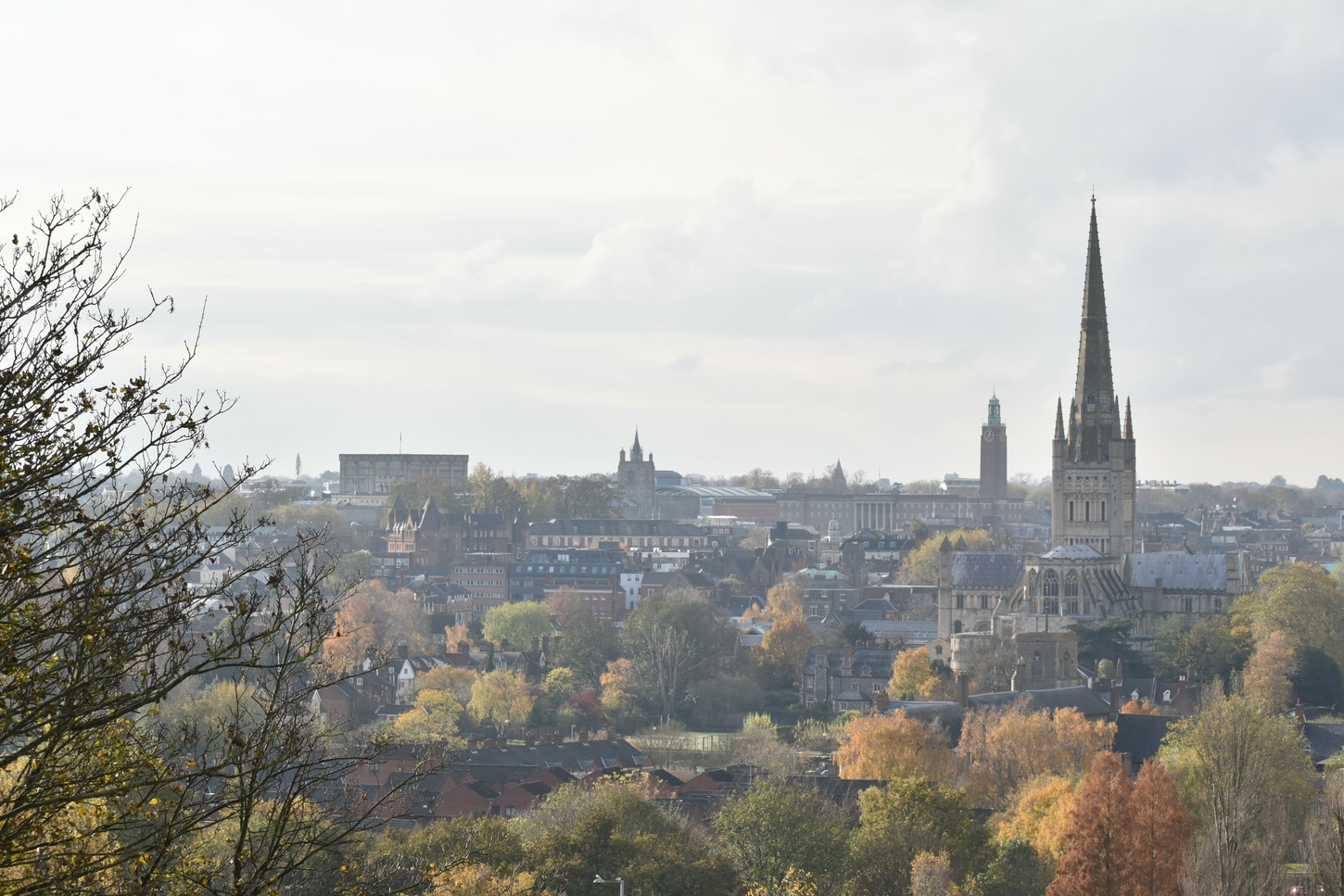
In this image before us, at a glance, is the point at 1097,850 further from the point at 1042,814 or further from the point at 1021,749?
the point at 1021,749

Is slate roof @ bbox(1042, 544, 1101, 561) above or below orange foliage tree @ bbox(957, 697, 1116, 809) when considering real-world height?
above

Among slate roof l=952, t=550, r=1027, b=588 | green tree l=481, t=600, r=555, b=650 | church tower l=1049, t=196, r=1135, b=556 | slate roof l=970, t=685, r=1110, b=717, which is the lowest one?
slate roof l=970, t=685, r=1110, b=717

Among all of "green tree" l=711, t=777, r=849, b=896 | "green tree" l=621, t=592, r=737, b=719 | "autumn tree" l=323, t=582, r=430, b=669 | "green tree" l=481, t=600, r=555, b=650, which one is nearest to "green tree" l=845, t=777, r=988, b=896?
"green tree" l=711, t=777, r=849, b=896

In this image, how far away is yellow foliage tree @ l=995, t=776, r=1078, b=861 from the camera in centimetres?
5647

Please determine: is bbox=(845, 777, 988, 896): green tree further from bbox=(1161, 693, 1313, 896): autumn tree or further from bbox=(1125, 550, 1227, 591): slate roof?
bbox=(1125, 550, 1227, 591): slate roof

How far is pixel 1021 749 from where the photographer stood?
74.6 meters

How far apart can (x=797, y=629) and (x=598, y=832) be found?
71.7m

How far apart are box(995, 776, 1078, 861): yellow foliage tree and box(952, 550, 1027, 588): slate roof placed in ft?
181

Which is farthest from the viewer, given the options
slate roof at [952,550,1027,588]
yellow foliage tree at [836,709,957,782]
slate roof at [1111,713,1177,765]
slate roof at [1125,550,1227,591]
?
slate roof at [952,550,1027,588]

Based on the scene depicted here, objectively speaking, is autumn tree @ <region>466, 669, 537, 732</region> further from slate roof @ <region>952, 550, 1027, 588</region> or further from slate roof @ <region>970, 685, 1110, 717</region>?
slate roof @ <region>952, 550, 1027, 588</region>

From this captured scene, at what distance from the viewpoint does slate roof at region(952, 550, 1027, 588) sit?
124 metres

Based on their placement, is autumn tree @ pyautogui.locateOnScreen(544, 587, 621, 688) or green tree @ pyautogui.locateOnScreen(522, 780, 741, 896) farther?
autumn tree @ pyautogui.locateOnScreen(544, 587, 621, 688)

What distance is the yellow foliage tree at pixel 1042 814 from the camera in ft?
185

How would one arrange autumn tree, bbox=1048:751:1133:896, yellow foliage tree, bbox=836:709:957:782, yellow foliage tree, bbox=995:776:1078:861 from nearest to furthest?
autumn tree, bbox=1048:751:1133:896
yellow foliage tree, bbox=995:776:1078:861
yellow foliage tree, bbox=836:709:957:782
